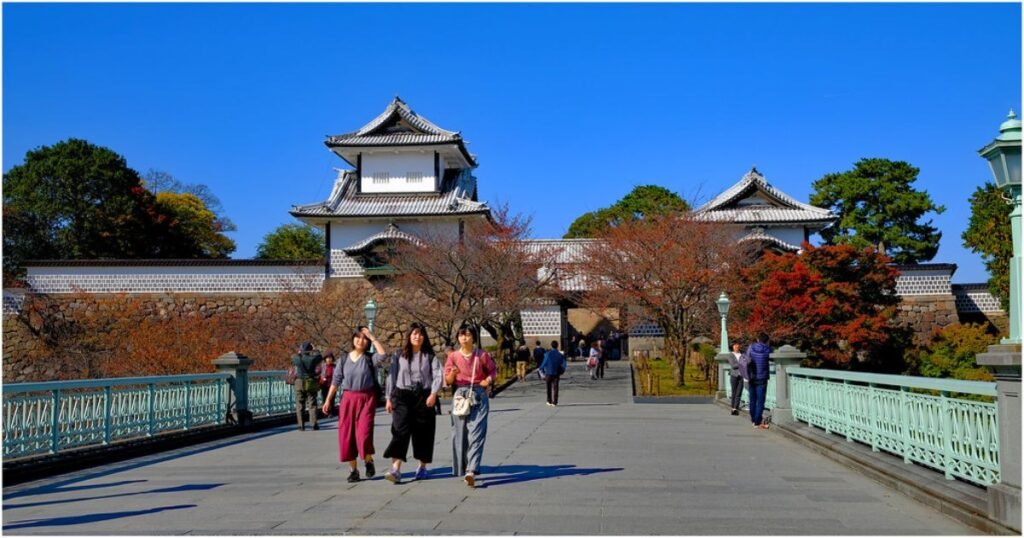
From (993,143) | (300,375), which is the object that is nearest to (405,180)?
(300,375)

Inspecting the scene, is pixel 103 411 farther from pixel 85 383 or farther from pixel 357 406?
pixel 357 406

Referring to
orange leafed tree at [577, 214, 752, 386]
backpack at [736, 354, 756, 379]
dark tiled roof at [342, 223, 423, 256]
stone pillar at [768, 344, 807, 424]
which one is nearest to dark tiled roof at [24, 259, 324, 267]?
dark tiled roof at [342, 223, 423, 256]

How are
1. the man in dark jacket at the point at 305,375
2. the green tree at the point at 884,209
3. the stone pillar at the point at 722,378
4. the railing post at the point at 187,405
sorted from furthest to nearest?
the green tree at the point at 884,209
the stone pillar at the point at 722,378
the man in dark jacket at the point at 305,375
the railing post at the point at 187,405

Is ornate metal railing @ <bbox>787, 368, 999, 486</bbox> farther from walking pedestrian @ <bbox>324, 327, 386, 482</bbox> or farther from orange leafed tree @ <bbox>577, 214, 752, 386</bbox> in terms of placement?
orange leafed tree @ <bbox>577, 214, 752, 386</bbox>

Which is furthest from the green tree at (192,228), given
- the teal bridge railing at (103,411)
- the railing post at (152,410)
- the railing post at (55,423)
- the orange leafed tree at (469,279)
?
the railing post at (55,423)

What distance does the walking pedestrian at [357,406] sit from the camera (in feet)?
32.8

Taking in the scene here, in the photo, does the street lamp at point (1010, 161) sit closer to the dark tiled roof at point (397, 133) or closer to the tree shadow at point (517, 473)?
the tree shadow at point (517, 473)

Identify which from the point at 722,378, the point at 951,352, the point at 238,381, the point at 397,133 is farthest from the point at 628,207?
the point at 238,381

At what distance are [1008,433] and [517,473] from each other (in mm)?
5358

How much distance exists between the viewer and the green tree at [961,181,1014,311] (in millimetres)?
39466

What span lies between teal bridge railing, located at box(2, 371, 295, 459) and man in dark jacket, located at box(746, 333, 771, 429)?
9.49 metres

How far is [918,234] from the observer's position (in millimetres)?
61250

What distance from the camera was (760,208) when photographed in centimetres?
4775

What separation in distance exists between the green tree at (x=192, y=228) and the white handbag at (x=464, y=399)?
53.2 metres
